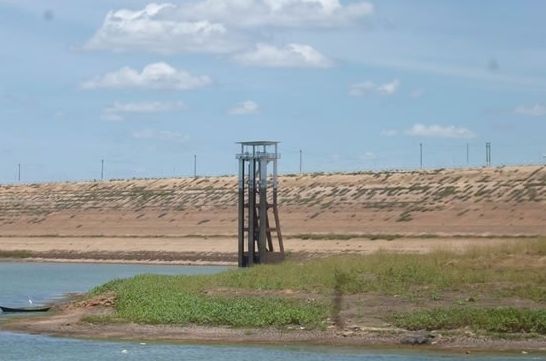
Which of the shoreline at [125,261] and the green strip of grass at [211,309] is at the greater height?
the shoreline at [125,261]

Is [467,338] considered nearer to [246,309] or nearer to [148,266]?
[246,309]

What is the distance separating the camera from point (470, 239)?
76000mm

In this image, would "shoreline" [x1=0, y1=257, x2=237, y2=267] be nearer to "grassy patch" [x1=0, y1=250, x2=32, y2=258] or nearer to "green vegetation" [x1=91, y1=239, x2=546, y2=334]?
"grassy patch" [x1=0, y1=250, x2=32, y2=258]

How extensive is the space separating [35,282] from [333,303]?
29379 mm

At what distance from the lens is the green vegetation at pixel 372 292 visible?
108ft

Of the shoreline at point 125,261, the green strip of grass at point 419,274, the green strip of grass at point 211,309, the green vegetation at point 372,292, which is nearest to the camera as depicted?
the green vegetation at point 372,292

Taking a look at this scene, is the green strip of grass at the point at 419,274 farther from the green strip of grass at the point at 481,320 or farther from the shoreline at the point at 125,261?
the shoreline at the point at 125,261

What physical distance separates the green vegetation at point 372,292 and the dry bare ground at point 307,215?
92.8 ft

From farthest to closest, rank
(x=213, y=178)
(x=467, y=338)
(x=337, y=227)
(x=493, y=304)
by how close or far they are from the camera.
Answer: (x=213, y=178), (x=337, y=227), (x=493, y=304), (x=467, y=338)

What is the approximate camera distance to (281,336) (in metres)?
32.9

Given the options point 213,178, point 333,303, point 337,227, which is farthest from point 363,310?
point 213,178

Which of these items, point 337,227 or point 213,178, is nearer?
point 337,227

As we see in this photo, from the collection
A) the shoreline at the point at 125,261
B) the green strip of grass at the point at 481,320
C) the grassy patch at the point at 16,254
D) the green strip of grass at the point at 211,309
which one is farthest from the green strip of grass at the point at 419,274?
the grassy patch at the point at 16,254

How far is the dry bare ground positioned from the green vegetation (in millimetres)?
28289
